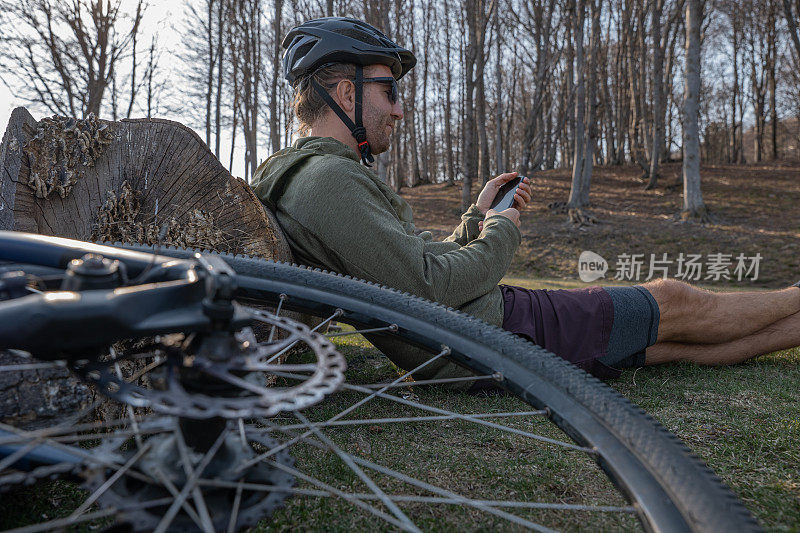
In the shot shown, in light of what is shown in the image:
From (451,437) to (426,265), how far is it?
25.8 inches

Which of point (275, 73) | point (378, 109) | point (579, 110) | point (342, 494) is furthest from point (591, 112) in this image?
point (342, 494)

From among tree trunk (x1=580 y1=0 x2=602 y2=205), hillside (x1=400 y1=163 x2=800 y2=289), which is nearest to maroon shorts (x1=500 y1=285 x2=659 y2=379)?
hillside (x1=400 y1=163 x2=800 y2=289)

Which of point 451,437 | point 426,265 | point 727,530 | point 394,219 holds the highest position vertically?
point 394,219

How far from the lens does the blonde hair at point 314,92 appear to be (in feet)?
8.91

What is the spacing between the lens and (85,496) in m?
1.45

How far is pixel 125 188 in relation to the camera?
2172mm

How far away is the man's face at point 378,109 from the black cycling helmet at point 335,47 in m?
0.05

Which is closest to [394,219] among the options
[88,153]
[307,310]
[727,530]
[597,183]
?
[307,310]

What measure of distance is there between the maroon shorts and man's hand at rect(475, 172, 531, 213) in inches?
19.7

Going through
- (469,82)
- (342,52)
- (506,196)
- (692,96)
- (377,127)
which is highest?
(469,82)

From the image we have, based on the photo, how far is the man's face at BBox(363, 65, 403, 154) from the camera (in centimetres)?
272

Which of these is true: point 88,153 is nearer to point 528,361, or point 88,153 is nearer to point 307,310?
point 307,310

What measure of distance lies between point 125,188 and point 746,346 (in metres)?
3.21

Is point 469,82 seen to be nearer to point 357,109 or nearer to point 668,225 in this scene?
point 668,225
